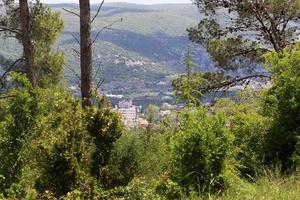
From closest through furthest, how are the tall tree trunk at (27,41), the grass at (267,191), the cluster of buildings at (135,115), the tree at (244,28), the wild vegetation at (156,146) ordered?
the grass at (267,191) < the wild vegetation at (156,146) < the cluster of buildings at (135,115) < the tree at (244,28) < the tall tree trunk at (27,41)

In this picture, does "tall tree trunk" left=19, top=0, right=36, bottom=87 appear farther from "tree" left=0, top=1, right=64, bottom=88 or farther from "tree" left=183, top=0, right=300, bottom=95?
"tree" left=183, top=0, right=300, bottom=95

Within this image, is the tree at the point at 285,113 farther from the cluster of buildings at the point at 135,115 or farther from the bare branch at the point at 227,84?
the bare branch at the point at 227,84

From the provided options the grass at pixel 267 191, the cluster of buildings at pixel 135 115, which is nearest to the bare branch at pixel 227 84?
the cluster of buildings at pixel 135 115

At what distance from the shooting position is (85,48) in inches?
361

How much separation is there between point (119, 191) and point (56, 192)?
1253 mm

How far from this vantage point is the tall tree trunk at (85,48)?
9109 mm

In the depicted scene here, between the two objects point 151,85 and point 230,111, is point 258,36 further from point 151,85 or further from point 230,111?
point 151,85

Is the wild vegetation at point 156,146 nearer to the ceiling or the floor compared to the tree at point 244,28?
nearer to the floor

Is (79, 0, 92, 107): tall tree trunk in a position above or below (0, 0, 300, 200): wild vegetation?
above

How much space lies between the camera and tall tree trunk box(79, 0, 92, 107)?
9109mm

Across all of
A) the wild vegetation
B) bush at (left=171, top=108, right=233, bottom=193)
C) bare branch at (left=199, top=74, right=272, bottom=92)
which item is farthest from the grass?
bare branch at (left=199, top=74, right=272, bottom=92)

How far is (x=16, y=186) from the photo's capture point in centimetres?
831

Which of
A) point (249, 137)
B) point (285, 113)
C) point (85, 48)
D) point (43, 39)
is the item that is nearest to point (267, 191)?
point (285, 113)

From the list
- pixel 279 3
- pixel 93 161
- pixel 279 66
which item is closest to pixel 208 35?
pixel 279 3
